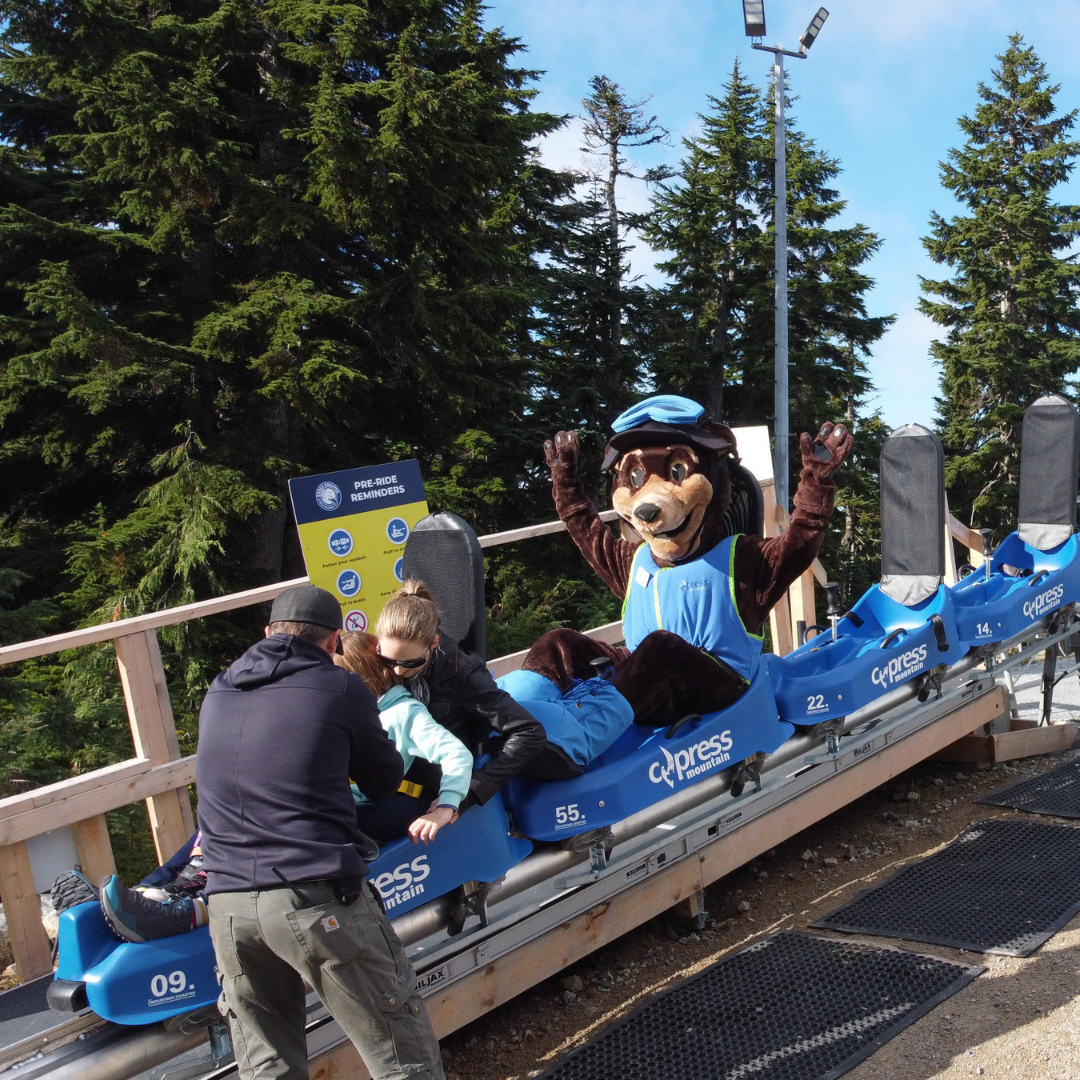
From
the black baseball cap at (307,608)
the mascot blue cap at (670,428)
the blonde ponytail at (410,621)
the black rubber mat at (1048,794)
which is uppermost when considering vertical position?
Answer: the mascot blue cap at (670,428)

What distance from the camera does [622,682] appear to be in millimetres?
3863

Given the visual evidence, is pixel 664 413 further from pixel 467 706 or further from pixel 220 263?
pixel 220 263

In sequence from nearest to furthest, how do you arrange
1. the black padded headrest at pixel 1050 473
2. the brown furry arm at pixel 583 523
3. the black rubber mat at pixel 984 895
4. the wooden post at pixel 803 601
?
the black rubber mat at pixel 984 895 < the brown furry arm at pixel 583 523 < the black padded headrest at pixel 1050 473 < the wooden post at pixel 803 601

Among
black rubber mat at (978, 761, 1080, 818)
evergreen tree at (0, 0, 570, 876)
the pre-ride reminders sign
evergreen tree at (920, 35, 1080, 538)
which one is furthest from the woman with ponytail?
evergreen tree at (920, 35, 1080, 538)

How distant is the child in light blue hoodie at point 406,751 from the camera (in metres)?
2.63

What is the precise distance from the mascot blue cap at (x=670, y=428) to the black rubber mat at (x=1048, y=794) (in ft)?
6.79

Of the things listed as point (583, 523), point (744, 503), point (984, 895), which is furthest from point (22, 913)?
point (984, 895)

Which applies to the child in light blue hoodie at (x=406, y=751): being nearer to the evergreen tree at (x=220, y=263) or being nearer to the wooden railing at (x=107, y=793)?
the wooden railing at (x=107, y=793)

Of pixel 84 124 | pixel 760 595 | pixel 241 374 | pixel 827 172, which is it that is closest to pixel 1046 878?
pixel 760 595

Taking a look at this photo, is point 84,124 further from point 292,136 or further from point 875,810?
point 875,810

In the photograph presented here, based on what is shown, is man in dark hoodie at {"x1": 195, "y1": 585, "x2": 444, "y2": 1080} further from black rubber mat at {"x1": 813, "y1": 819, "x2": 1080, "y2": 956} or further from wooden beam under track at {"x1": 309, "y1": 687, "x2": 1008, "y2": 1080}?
black rubber mat at {"x1": 813, "y1": 819, "x2": 1080, "y2": 956}

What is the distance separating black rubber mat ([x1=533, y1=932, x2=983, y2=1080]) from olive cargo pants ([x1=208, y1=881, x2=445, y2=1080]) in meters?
0.83

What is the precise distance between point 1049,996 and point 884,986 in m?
0.46

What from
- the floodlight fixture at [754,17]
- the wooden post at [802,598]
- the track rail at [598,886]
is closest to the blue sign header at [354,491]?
the track rail at [598,886]
